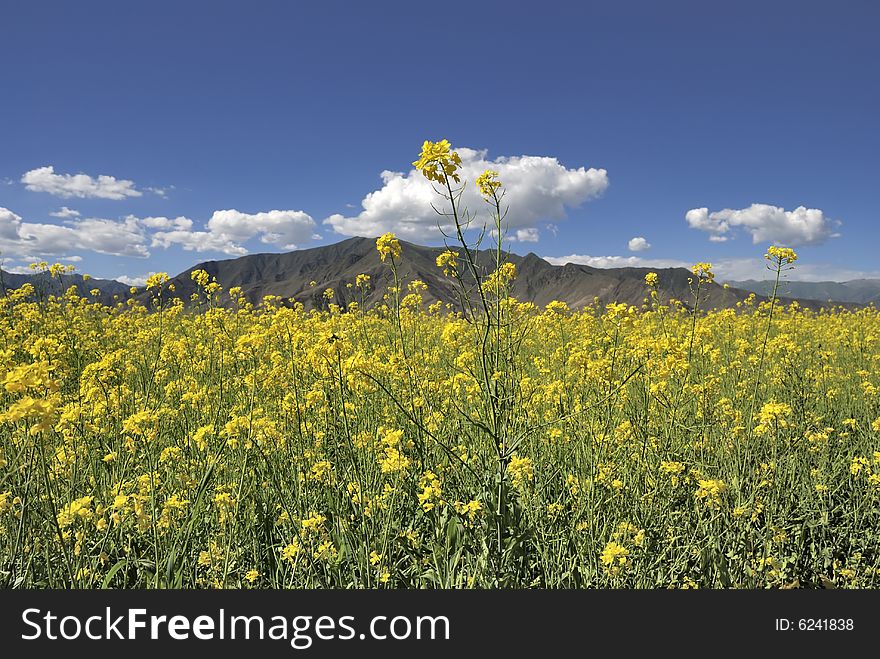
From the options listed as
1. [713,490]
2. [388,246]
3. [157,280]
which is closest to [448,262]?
[388,246]

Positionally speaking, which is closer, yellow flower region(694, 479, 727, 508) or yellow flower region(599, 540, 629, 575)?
yellow flower region(599, 540, 629, 575)

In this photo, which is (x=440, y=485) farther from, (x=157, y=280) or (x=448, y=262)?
(x=157, y=280)

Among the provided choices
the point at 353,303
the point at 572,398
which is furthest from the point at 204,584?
the point at 353,303

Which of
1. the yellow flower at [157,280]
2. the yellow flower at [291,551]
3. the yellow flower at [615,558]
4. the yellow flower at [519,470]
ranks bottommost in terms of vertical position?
the yellow flower at [291,551]

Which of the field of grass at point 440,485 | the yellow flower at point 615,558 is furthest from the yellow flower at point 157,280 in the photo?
the yellow flower at point 615,558

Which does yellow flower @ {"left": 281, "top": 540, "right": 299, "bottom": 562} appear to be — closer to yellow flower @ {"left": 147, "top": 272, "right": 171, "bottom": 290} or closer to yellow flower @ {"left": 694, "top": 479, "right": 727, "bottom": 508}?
yellow flower @ {"left": 694, "top": 479, "right": 727, "bottom": 508}

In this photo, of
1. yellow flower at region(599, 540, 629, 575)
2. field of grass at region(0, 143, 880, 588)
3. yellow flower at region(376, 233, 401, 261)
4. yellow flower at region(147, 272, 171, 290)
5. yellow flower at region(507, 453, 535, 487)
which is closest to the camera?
yellow flower at region(599, 540, 629, 575)

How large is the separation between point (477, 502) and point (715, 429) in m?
2.33

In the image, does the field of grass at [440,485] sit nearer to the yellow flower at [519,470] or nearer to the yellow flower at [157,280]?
the yellow flower at [519,470]

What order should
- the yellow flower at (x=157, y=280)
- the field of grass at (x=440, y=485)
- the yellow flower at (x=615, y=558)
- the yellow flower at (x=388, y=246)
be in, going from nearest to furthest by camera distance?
the yellow flower at (x=615, y=558) < the field of grass at (x=440, y=485) < the yellow flower at (x=388, y=246) < the yellow flower at (x=157, y=280)

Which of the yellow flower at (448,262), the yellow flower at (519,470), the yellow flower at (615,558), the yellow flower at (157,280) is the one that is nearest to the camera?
the yellow flower at (615,558)

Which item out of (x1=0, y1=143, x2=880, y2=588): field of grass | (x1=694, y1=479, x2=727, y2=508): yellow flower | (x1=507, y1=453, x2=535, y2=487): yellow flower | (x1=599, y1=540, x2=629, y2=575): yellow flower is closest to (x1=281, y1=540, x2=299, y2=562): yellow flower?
(x1=0, y1=143, x2=880, y2=588): field of grass

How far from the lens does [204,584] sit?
2.30 meters

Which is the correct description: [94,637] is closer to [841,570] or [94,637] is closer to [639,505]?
[639,505]
